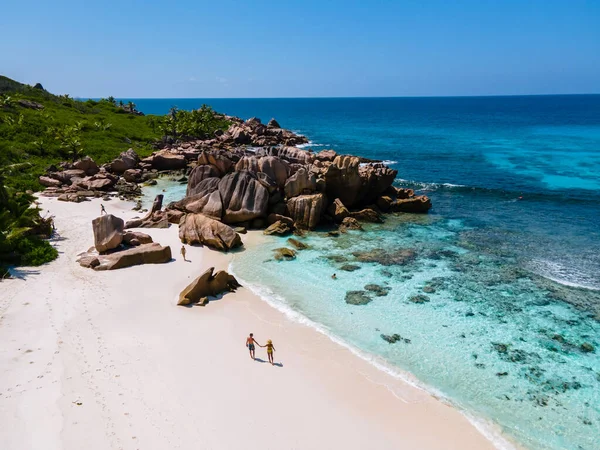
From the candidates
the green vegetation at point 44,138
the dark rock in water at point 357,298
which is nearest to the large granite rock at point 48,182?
the green vegetation at point 44,138

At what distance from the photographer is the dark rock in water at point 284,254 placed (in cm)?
3258

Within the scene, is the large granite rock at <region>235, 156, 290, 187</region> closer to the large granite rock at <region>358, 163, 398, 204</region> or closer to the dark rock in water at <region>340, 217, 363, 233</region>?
the dark rock in water at <region>340, 217, 363, 233</region>

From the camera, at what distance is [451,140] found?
4235 inches

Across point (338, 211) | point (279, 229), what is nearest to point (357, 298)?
point (279, 229)

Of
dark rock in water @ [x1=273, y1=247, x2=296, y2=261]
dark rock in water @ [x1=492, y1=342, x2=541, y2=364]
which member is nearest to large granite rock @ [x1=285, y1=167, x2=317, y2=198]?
dark rock in water @ [x1=273, y1=247, x2=296, y2=261]

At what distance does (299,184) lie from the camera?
41.2 metres

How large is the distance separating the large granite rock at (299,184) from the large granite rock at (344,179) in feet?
9.37

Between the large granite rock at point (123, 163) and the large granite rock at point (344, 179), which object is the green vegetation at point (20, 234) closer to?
the large granite rock at point (123, 163)

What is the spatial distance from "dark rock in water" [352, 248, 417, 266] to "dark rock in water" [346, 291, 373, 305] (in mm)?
5608

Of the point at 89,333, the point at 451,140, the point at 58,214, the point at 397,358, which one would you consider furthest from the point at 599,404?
the point at 451,140

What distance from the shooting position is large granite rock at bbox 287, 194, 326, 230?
39719 millimetres

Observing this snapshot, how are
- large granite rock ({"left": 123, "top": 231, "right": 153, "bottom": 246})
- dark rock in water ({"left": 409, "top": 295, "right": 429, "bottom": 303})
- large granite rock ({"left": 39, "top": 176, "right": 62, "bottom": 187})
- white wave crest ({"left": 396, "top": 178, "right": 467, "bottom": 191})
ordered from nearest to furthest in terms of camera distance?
dark rock in water ({"left": 409, "top": 295, "right": 429, "bottom": 303})
large granite rock ({"left": 123, "top": 231, "right": 153, "bottom": 246})
large granite rock ({"left": 39, "top": 176, "right": 62, "bottom": 187})
white wave crest ({"left": 396, "top": 178, "right": 467, "bottom": 191})

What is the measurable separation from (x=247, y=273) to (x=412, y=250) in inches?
570

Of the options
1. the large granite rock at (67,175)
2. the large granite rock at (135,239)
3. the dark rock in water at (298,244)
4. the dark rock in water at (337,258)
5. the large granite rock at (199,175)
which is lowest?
the dark rock in water at (337,258)
